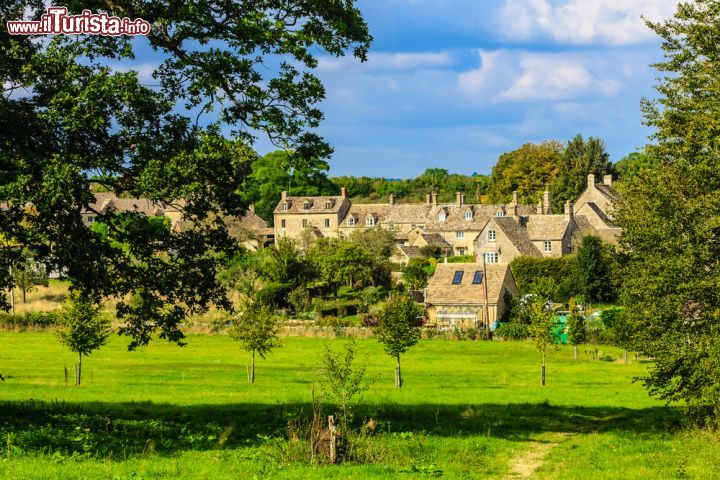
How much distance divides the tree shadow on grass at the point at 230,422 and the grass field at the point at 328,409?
0.06 meters

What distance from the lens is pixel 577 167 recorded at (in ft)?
409

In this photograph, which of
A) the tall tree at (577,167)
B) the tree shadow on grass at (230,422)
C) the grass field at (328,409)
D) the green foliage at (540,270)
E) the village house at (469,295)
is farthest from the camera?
the tall tree at (577,167)

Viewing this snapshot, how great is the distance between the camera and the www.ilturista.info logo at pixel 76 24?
20109 millimetres

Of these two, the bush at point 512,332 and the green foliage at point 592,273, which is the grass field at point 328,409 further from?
the green foliage at point 592,273

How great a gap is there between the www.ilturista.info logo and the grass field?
9361 millimetres

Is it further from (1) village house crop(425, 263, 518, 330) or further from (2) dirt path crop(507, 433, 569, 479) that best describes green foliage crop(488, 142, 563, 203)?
(2) dirt path crop(507, 433, 569, 479)

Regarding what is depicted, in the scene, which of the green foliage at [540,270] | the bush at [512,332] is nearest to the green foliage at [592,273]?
the green foliage at [540,270]

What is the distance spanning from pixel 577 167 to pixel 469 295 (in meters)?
57.6

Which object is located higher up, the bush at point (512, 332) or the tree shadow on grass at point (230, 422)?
the bush at point (512, 332)

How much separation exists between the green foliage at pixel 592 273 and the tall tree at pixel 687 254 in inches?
2029

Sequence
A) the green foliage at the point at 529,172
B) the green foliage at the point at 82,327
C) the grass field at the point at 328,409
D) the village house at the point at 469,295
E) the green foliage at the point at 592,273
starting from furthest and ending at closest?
the green foliage at the point at 529,172 < the green foliage at the point at 592,273 < the village house at the point at 469,295 < the green foliage at the point at 82,327 < the grass field at the point at 328,409

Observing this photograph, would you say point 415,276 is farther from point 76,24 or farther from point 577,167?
point 76,24

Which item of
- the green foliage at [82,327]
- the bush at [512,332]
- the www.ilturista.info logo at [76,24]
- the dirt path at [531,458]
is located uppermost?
the www.ilturista.info logo at [76,24]

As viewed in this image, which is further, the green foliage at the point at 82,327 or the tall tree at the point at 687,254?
the green foliage at the point at 82,327
